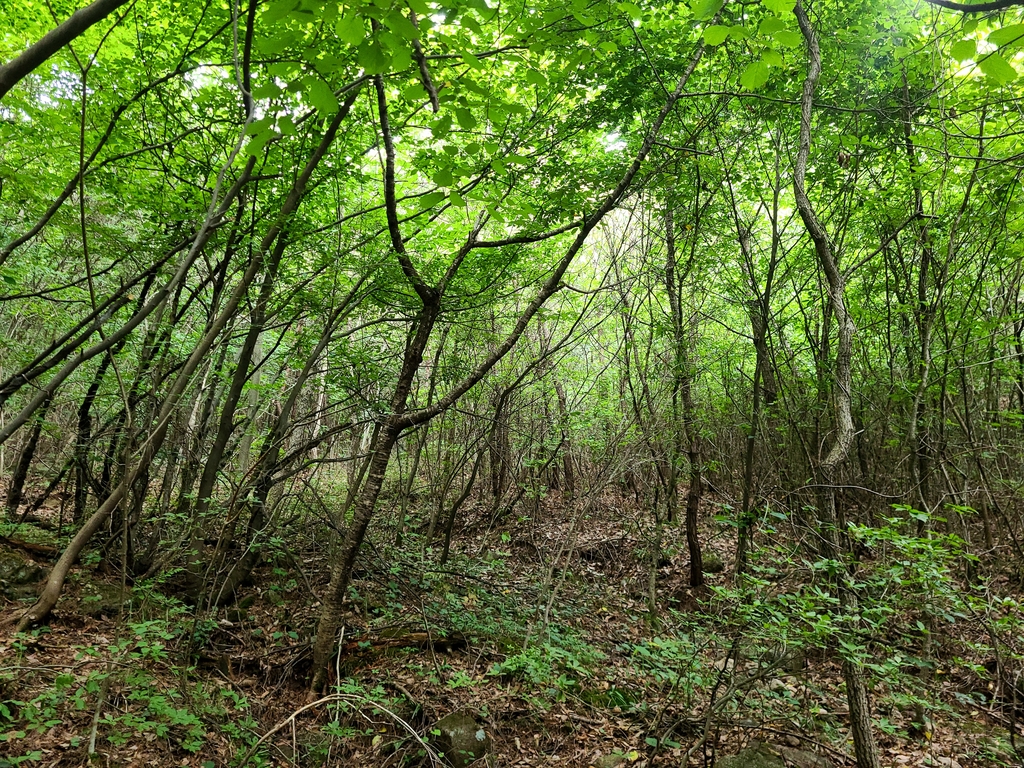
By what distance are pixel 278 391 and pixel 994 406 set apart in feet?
32.0

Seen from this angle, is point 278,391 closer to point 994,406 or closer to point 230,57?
point 230,57

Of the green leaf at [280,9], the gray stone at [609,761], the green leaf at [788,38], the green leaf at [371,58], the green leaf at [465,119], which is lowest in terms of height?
the gray stone at [609,761]

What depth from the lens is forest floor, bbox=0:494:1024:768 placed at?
339cm

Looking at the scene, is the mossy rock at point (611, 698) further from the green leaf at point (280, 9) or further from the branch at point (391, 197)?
the green leaf at point (280, 9)

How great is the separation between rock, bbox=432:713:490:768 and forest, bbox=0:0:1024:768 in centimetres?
4

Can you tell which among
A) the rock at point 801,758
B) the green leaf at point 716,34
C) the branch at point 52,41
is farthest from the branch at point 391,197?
the rock at point 801,758

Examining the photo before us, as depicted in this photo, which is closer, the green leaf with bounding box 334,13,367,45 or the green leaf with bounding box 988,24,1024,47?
the green leaf with bounding box 988,24,1024,47

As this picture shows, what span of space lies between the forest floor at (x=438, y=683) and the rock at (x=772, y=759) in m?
0.03

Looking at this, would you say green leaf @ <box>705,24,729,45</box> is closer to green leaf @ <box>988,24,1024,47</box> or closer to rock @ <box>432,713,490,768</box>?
Result: green leaf @ <box>988,24,1024,47</box>

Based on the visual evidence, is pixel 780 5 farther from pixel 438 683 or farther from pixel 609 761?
pixel 438 683

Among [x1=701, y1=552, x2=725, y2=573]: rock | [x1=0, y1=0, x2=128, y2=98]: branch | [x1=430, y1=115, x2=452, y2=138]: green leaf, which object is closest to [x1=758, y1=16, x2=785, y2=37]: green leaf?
[x1=430, y1=115, x2=452, y2=138]: green leaf

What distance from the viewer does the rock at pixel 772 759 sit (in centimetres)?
359

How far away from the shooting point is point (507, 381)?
822 centimetres

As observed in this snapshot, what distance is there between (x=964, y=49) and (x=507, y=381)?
6.92 meters
